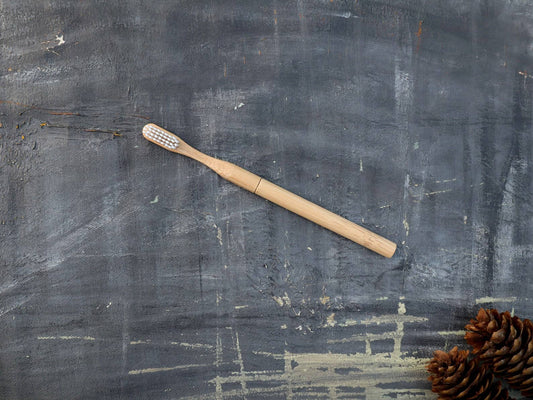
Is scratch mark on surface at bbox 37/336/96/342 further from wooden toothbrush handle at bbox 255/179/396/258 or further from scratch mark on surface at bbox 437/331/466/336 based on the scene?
scratch mark on surface at bbox 437/331/466/336

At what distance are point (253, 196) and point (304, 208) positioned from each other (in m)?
0.12

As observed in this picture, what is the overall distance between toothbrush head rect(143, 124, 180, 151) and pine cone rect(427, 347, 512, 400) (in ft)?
2.43

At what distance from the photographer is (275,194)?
2.88ft

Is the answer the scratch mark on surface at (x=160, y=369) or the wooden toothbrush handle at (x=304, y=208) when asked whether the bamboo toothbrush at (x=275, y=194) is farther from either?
the scratch mark on surface at (x=160, y=369)

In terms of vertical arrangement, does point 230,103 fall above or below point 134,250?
above

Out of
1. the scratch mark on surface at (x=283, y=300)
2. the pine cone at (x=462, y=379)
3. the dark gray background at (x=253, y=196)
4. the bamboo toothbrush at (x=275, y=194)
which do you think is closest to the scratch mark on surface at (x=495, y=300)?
the dark gray background at (x=253, y=196)

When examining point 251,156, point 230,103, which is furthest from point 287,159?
point 230,103

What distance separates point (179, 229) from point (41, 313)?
0.37 m

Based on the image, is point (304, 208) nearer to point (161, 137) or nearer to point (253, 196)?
point (253, 196)

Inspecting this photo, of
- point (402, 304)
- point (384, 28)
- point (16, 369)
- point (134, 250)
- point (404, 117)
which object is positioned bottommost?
point (16, 369)

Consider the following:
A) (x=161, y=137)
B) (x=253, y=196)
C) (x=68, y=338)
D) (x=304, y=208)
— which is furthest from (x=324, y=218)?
(x=68, y=338)

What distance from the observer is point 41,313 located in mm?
894

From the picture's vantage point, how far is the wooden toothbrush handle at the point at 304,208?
0.87m

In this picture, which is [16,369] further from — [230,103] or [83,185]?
[230,103]
